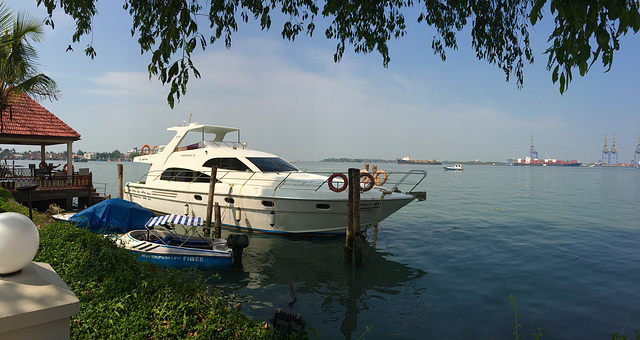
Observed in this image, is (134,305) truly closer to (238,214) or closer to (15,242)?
(15,242)

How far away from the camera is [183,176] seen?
53.6ft

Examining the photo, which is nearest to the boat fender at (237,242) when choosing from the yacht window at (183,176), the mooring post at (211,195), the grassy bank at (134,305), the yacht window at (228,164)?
the mooring post at (211,195)

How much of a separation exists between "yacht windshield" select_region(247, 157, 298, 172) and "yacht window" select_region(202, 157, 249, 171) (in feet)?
1.45

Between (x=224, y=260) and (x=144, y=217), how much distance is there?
4943 millimetres

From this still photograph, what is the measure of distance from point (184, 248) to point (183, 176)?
7.23 metres

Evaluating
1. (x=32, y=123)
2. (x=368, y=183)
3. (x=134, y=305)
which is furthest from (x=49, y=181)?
(x=134, y=305)

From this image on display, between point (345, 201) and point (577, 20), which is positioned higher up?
point (577, 20)

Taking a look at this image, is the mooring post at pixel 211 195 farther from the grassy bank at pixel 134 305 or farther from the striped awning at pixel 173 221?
the grassy bank at pixel 134 305

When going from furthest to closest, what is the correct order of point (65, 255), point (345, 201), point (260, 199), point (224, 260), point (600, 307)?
point (260, 199)
point (345, 201)
point (224, 260)
point (600, 307)
point (65, 255)

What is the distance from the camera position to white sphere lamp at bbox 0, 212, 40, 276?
7.34 feet

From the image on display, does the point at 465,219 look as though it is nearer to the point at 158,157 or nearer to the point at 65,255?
the point at 158,157

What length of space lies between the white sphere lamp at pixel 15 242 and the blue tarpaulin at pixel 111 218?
11271 millimetres

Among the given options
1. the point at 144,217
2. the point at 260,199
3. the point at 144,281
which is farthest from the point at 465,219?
the point at 144,281

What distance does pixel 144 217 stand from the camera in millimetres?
13094
